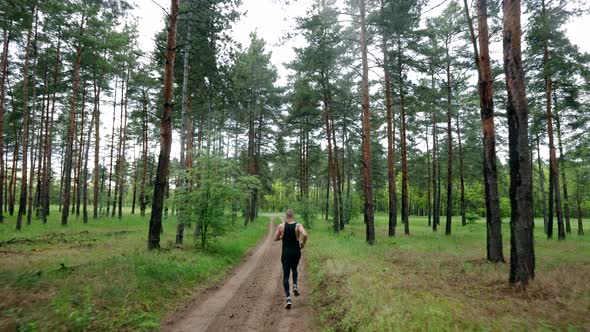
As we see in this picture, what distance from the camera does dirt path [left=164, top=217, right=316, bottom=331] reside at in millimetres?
4973

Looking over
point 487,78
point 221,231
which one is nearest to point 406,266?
point 487,78

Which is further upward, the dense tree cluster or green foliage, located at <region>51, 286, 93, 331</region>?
the dense tree cluster

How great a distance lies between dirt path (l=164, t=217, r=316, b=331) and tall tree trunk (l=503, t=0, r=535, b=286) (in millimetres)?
4712

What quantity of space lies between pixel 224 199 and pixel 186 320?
6.97 m

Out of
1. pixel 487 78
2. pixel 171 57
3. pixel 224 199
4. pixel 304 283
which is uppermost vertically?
pixel 171 57

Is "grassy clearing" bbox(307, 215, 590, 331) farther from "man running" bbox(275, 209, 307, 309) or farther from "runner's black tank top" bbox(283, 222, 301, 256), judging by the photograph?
"runner's black tank top" bbox(283, 222, 301, 256)

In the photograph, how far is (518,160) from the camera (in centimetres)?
598

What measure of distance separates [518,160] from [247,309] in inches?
262

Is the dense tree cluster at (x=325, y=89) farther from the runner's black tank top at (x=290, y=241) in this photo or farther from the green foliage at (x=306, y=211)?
the runner's black tank top at (x=290, y=241)

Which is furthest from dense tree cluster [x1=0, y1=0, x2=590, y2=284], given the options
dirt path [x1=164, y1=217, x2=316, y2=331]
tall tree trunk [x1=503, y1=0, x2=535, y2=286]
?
dirt path [x1=164, y1=217, x2=316, y2=331]

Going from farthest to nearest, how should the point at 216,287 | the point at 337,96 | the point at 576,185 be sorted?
1. the point at 576,185
2. the point at 337,96
3. the point at 216,287

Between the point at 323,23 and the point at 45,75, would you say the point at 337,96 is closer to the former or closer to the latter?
the point at 323,23

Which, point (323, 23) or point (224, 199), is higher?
point (323, 23)

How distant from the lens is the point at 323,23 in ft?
39.4
